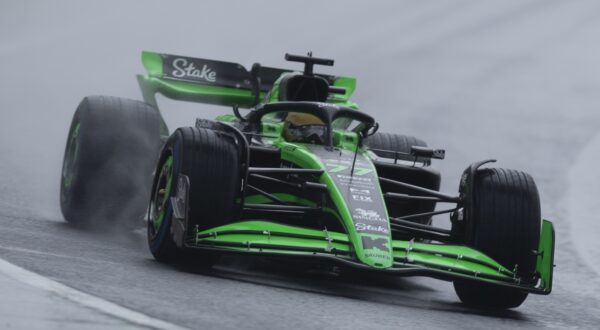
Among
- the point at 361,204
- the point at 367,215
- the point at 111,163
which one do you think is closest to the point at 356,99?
the point at 111,163

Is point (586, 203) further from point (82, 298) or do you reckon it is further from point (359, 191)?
point (82, 298)

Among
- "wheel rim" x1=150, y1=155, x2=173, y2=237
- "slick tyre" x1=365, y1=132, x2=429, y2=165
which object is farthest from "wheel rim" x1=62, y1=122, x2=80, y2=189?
"slick tyre" x1=365, y1=132, x2=429, y2=165

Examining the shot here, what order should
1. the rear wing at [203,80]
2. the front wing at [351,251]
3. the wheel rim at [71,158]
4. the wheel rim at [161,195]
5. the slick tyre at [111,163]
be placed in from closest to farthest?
the front wing at [351,251]
the wheel rim at [161,195]
the slick tyre at [111,163]
the wheel rim at [71,158]
the rear wing at [203,80]

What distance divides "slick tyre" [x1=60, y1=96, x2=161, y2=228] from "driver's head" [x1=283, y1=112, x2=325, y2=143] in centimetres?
133

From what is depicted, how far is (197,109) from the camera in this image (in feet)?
70.6

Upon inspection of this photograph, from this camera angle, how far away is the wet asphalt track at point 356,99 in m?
7.00

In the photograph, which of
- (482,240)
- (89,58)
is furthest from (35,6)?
(482,240)

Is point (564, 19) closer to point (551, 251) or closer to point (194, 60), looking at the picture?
point (194, 60)

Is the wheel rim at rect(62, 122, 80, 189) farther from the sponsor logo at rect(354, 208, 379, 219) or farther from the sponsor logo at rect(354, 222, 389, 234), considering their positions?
the sponsor logo at rect(354, 222, 389, 234)

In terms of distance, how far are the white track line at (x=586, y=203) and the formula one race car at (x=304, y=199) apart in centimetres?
254

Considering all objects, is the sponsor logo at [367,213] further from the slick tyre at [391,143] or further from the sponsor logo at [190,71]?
the sponsor logo at [190,71]

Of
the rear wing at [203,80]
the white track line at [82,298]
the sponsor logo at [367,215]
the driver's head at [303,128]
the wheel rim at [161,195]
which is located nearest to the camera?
the white track line at [82,298]

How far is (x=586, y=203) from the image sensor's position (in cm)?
1484

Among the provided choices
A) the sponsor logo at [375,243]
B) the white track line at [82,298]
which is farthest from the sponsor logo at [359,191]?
the white track line at [82,298]
